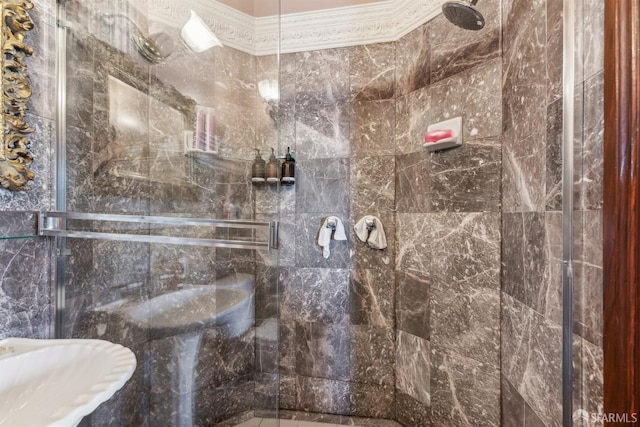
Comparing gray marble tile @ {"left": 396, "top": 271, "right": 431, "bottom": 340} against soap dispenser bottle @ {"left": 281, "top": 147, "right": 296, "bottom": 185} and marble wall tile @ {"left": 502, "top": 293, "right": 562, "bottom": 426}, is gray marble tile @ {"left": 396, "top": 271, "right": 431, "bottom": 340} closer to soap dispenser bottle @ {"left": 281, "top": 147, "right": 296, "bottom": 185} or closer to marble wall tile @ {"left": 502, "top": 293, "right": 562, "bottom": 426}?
marble wall tile @ {"left": 502, "top": 293, "right": 562, "bottom": 426}

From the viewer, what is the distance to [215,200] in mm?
1188

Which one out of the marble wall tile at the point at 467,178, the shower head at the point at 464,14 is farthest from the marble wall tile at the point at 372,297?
the shower head at the point at 464,14

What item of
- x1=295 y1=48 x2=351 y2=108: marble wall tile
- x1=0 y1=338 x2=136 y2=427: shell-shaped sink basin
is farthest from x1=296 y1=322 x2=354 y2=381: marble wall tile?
x1=295 y1=48 x2=351 y2=108: marble wall tile

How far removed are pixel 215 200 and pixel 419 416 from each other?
1810 millimetres

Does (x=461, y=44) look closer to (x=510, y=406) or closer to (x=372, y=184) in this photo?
(x=372, y=184)

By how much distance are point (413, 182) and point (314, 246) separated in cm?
81

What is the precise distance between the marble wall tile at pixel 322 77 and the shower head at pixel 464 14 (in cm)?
73

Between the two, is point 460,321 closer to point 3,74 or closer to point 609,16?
point 609,16

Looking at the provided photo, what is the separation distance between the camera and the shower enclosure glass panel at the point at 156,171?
116cm

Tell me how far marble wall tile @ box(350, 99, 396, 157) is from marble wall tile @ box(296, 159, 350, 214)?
17cm

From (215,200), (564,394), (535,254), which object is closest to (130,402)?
(215,200)

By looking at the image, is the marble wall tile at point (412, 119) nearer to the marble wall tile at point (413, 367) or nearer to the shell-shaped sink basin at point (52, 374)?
the marble wall tile at point (413, 367)

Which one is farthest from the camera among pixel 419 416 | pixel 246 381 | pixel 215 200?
pixel 419 416

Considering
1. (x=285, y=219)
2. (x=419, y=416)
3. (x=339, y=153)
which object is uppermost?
(x=339, y=153)
